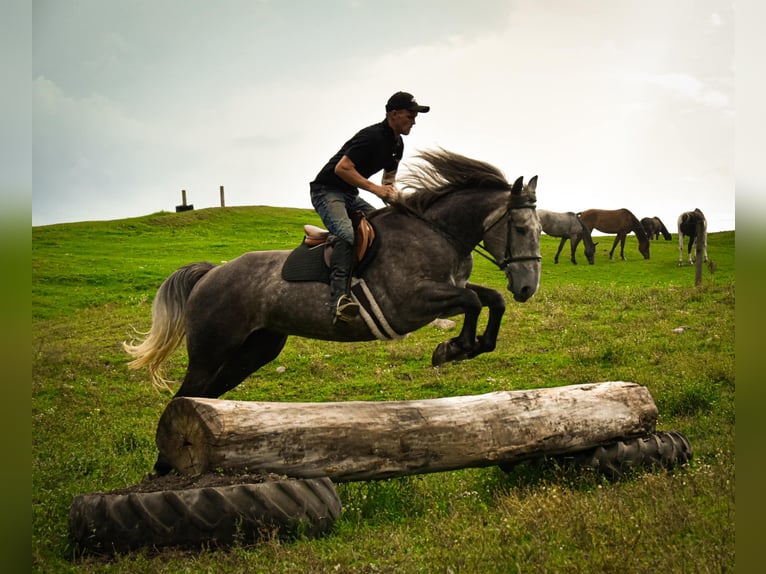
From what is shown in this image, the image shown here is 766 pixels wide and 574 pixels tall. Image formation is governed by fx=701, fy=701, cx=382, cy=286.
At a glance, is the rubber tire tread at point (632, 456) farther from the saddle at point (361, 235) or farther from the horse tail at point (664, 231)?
the horse tail at point (664, 231)

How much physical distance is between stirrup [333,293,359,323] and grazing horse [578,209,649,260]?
2411cm

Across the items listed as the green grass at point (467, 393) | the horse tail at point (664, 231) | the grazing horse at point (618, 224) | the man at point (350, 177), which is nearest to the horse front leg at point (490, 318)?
the man at point (350, 177)

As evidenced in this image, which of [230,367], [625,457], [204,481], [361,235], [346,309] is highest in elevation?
[361,235]

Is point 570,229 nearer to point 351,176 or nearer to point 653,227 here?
point 653,227

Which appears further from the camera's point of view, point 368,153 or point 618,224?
point 618,224

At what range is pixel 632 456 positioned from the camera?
8.52 metres

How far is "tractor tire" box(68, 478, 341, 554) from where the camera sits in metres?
6.44

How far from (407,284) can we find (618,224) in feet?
85.7

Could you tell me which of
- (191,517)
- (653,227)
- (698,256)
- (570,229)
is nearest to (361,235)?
(191,517)

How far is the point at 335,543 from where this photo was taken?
21.1 feet

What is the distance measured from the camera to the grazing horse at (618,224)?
1191 inches

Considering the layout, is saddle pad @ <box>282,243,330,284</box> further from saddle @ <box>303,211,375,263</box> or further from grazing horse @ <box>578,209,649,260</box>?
grazing horse @ <box>578,209,649,260</box>
